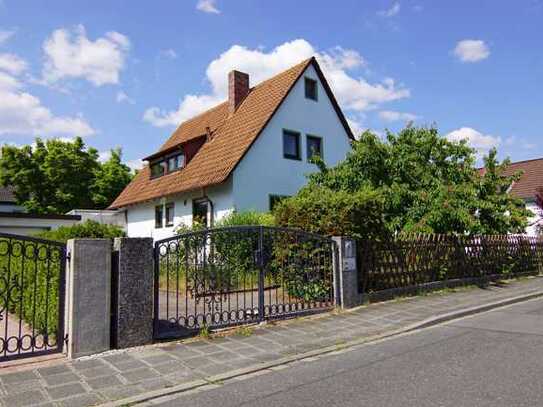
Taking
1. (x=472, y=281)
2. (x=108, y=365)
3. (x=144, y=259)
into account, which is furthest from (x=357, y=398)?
(x=472, y=281)

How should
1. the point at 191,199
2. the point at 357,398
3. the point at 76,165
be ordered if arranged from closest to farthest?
the point at 357,398 < the point at 191,199 < the point at 76,165

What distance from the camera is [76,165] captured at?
3950cm

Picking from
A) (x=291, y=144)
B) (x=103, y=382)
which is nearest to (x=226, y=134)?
(x=291, y=144)

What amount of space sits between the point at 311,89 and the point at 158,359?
59.2 feet

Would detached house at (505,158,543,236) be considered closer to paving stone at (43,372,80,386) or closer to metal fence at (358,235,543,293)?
metal fence at (358,235,543,293)

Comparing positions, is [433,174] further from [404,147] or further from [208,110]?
[208,110]

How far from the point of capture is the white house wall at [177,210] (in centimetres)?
1833

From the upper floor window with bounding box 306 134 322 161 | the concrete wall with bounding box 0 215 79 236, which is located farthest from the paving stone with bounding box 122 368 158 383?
the concrete wall with bounding box 0 215 79 236

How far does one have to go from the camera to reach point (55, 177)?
1538 inches

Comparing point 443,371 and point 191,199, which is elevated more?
point 191,199

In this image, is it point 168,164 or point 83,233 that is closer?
point 83,233

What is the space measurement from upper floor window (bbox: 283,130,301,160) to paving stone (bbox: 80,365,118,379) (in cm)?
1553

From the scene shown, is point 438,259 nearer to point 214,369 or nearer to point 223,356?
point 223,356

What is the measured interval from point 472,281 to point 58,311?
37.6 feet
